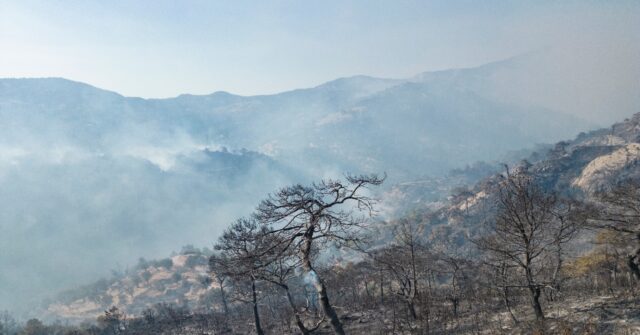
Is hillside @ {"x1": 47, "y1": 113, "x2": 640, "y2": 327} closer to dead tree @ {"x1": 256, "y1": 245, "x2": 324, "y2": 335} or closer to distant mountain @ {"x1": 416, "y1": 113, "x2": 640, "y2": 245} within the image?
distant mountain @ {"x1": 416, "y1": 113, "x2": 640, "y2": 245}

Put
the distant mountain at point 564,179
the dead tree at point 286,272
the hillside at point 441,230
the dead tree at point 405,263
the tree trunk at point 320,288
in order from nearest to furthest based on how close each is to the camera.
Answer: the tree trunk at point 320,288
the dead tree at point 286,272
the dead tree at point 405,263
the distant mountain at point 564,179
the hillside at point 441,230

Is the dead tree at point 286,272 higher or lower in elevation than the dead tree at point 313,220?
lower

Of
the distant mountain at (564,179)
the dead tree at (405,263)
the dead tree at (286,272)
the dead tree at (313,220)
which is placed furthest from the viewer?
the distant mountain at (564,179)

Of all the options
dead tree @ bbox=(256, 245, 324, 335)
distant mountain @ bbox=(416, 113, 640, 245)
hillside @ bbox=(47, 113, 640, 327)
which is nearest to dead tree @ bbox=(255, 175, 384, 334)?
dead tree @ bbox=(256, 245, 324, 335)

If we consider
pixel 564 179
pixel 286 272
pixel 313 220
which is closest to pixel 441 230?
pixel 564 179

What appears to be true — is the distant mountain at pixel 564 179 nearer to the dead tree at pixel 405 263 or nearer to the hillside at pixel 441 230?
the hillside at pixel 441 230

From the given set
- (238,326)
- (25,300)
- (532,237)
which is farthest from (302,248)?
(25,300)

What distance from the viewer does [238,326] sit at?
130 feet

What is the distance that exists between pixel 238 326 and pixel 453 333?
1113 inches

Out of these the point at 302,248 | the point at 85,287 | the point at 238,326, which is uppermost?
the point at 85,287

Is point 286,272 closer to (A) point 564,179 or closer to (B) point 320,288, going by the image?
(B) point 320,288

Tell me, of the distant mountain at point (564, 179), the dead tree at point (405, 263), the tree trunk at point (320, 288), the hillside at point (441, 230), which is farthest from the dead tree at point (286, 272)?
the distant mountain at point (564, 179)

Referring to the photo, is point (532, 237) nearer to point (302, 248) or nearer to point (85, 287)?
point (302, 248)

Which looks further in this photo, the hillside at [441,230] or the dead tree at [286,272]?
the hillside at [441,230]
